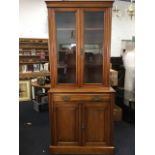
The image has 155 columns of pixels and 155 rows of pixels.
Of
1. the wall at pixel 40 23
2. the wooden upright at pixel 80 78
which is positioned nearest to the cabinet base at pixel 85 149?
the wooden upright at pixel 80 78

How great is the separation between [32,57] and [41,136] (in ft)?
10.3

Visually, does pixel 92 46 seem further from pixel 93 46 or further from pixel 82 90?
pixel 82 90

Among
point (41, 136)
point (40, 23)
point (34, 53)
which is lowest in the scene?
point (41, 136)

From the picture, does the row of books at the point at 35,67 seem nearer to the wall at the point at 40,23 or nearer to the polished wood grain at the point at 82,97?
the wall at the point at 40,23

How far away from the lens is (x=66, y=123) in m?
2.97

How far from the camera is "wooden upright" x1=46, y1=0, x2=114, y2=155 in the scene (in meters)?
2.90

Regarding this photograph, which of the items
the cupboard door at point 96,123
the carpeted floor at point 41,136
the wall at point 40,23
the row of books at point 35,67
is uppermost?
the wall at point 40,23

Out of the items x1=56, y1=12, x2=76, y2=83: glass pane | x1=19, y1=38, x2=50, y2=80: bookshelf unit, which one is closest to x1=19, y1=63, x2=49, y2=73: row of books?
x1=19, y1=38, x2=50, y2=80: bookshelf unit

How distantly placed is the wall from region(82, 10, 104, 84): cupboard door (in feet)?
11.0

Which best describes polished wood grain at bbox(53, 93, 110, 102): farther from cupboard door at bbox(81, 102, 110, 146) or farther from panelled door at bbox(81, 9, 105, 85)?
panelled door at bbox(81, 9, 105, 85)

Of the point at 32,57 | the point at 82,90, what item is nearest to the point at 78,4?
the point at 82,90

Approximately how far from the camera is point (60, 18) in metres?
2.94

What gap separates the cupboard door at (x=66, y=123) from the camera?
2932 millimetres

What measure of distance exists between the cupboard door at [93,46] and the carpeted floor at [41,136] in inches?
41.7
